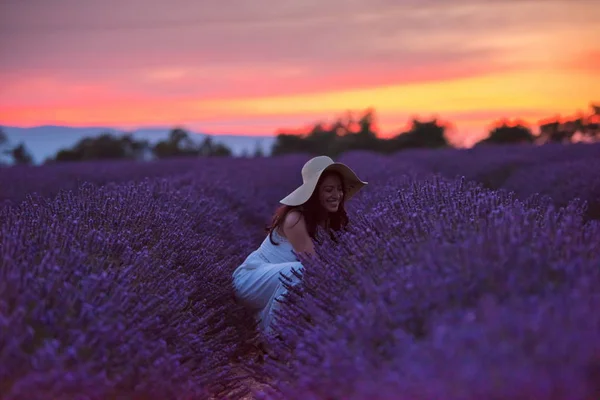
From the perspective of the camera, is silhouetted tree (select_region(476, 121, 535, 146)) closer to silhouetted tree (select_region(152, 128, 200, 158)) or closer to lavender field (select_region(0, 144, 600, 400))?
silhouetted tree (select_region(152, 128, 200, 158))

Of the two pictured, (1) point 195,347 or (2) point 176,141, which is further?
(2) point 176,141

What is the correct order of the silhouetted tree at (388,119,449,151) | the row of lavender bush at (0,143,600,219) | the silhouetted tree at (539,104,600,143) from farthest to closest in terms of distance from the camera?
the silhouetted tree at (388,119,449,151)
the silhouetted tree at (539,104,600,143)
the row of lavender bush at (0,143,600,219)

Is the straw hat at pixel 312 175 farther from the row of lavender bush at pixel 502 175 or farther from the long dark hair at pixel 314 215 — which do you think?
the row of lavender bush at pixel 502 175

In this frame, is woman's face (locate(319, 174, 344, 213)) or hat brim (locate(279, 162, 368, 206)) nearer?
hat brim (locate(279, 162, 368, 206))

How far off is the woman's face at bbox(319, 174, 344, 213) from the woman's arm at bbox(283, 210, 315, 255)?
230 mm

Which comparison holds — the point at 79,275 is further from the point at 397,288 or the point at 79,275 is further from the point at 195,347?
the point at 397,288

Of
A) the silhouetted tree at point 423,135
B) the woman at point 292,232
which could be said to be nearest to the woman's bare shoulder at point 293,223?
the woman at point 292,232

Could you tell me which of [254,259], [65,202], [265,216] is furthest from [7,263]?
[265,216]

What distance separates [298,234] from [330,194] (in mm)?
349

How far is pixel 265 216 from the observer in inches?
296

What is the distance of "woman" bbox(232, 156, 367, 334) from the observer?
13.1 feet

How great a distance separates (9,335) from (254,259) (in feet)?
7.26

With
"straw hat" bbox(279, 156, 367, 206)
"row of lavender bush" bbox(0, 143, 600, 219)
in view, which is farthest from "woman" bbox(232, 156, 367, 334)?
"row of lavender bush" bbox(0, 143, 600, 219)

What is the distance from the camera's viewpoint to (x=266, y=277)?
3.99 metres
